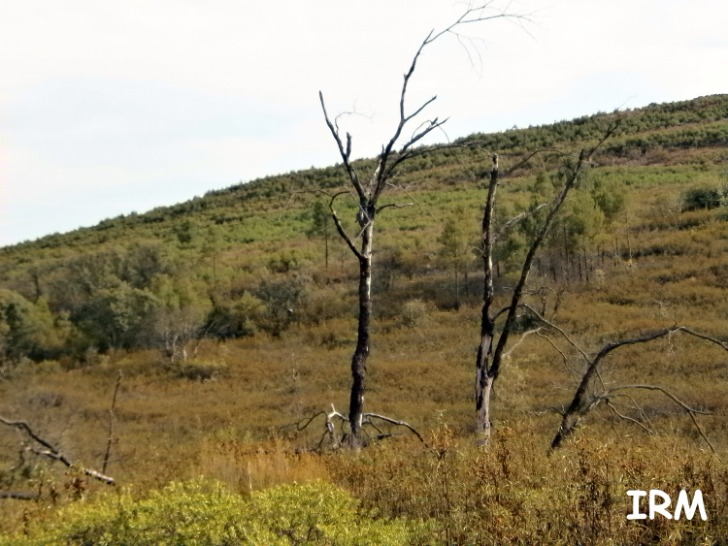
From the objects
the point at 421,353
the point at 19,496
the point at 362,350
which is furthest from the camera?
the point at 421,353

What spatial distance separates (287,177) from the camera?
89062 millimetres

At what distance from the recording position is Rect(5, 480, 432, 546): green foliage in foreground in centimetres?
433

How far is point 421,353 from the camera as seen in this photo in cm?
3053

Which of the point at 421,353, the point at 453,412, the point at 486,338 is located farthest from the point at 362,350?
the point at 421,353

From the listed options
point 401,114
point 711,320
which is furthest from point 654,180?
point 401,114

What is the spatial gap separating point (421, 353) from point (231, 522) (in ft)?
86.4

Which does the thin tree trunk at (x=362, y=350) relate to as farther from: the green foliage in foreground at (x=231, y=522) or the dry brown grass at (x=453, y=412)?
the green foliage in foreground at (x=231, y=522)

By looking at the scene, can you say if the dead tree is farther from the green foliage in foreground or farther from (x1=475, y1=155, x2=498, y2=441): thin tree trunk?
the green foliage in foreground

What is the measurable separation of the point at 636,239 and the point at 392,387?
2008 cm

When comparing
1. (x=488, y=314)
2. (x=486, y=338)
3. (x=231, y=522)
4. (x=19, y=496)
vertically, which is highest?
(x=488, y=314)

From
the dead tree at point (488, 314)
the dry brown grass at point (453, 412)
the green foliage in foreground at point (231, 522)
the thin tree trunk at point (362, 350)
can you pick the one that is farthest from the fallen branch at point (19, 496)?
the dead tree at point (488, 314)

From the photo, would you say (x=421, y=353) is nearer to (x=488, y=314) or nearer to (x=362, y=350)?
(x=488, y=314)

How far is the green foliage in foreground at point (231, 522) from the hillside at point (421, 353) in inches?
16.4

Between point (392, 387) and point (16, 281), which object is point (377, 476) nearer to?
point (392, 387)
